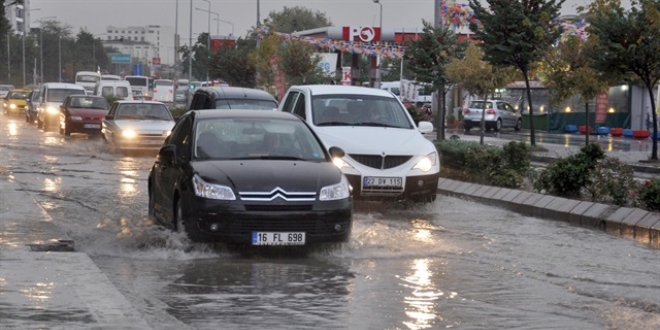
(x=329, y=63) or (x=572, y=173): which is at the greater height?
(x=329, y=63)

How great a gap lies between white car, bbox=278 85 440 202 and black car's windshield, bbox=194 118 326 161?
120 inches

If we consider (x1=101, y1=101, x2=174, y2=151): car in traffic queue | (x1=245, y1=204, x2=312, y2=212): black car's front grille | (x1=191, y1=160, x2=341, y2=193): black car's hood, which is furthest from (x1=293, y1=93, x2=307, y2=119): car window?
(x1=101, y1=101, x2=174, y2=151): car in traffic queue

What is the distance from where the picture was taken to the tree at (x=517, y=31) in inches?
1377

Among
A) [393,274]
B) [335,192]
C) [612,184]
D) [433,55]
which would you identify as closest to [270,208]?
[335,192]

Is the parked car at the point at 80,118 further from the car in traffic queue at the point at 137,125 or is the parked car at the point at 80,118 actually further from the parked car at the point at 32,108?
the parked car at the point at 32,108

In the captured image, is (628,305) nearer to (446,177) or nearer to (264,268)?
(264,268)

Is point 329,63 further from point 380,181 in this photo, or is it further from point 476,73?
point 380,181

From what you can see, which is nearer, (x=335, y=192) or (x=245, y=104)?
(x=335, y=192)

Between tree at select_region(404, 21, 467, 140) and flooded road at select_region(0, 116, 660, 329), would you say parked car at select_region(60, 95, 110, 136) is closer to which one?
tree at select_region(404, 21, 467, 140)

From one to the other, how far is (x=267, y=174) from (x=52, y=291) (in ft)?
10.9

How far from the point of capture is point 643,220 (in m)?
13.7

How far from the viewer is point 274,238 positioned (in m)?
10.8

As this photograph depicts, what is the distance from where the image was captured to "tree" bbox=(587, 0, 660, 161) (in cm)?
2778

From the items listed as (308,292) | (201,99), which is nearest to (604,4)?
(201,99)
